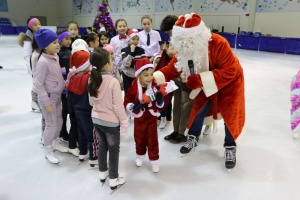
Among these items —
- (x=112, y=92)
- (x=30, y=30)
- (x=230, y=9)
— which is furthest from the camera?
(x=230, y=9)

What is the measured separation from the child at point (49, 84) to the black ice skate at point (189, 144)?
1.16 metres

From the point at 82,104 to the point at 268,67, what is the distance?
6.39 meters

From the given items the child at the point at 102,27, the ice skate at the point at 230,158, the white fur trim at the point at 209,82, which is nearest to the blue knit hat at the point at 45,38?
the white fur trim at the point at 209,82

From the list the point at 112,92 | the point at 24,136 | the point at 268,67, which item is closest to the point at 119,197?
the point at 112,92

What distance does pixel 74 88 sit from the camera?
1.89 m

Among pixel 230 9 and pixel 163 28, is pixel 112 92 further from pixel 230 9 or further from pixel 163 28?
pixel 230 9

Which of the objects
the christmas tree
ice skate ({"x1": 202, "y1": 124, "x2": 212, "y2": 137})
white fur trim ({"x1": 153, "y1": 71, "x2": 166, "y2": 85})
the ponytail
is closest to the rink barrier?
the christmas tree

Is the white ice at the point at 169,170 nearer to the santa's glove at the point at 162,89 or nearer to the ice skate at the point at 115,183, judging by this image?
the ice skate at the point at 115,183

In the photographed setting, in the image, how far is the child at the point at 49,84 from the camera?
1971mm

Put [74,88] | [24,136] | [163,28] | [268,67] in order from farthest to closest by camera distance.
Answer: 1. [268,67]
2. [24,136]
3. [163,28]
4. [74,88]

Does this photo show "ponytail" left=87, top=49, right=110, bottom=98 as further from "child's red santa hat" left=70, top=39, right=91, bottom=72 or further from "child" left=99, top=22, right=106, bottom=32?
"child" left=99, top=22, right=106, bottom=32

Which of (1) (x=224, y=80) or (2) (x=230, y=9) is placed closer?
(1) (x=224, y=80)

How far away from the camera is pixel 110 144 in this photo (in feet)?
5.77

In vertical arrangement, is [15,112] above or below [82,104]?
below
